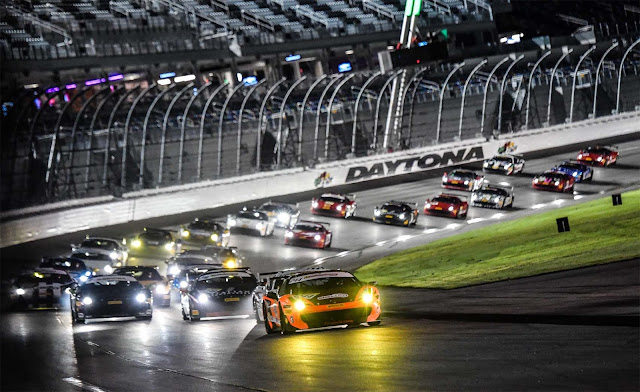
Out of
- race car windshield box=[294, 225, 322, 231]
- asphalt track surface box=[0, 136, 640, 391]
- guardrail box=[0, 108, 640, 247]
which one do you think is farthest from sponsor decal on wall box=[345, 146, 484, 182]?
asphalt track surface box=[0, 136, 640, 391]

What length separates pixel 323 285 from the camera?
60.8 feet

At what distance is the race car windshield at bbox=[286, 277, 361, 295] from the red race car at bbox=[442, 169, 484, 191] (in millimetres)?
36795

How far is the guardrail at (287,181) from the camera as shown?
4728cm

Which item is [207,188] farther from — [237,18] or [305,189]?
[237,18]

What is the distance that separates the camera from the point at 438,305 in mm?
20156

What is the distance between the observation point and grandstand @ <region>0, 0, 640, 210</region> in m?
52.2

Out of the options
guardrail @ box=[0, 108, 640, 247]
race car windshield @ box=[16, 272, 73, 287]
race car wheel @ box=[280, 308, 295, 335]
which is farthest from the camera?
guardrail @ box=[0, 108, 640, 247]

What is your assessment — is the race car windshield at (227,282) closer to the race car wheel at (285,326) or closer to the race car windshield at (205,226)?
the race car wheel at (285,326)

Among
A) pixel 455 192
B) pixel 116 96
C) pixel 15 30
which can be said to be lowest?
pixel 455 192

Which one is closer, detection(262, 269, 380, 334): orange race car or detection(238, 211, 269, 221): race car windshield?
detection(262, 269, 380, 334): orange race car

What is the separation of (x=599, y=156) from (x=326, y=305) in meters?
42.8

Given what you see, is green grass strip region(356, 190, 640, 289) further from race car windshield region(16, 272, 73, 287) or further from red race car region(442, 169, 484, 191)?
red race car region(442, 169, 484, 191)

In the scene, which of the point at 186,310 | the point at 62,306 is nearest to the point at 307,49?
the point at 62,306

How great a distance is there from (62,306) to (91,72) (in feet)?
151
